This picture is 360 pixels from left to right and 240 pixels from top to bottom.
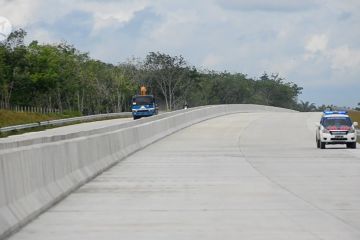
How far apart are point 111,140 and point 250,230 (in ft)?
50.9

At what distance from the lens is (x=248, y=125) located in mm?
59562

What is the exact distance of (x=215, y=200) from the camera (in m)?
16.2

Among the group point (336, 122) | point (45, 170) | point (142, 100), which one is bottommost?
point (336, 122)

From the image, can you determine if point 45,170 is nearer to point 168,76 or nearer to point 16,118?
point 16,118

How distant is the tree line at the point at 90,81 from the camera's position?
296 ft

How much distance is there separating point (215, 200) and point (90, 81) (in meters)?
91.9

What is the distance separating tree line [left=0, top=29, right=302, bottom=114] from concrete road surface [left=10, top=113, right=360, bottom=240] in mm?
60039

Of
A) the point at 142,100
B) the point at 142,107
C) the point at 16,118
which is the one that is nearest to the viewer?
the point at 16,118

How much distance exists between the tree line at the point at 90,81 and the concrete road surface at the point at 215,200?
197ft

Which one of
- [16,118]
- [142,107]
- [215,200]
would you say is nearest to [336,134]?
[215,200]

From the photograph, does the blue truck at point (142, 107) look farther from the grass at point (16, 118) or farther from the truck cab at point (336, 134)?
the truck cab at point (336, 134)

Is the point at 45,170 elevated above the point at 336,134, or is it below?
above

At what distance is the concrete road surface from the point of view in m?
12.0

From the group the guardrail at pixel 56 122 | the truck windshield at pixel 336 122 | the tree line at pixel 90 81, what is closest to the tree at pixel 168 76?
the tree line at pixel 90 81
